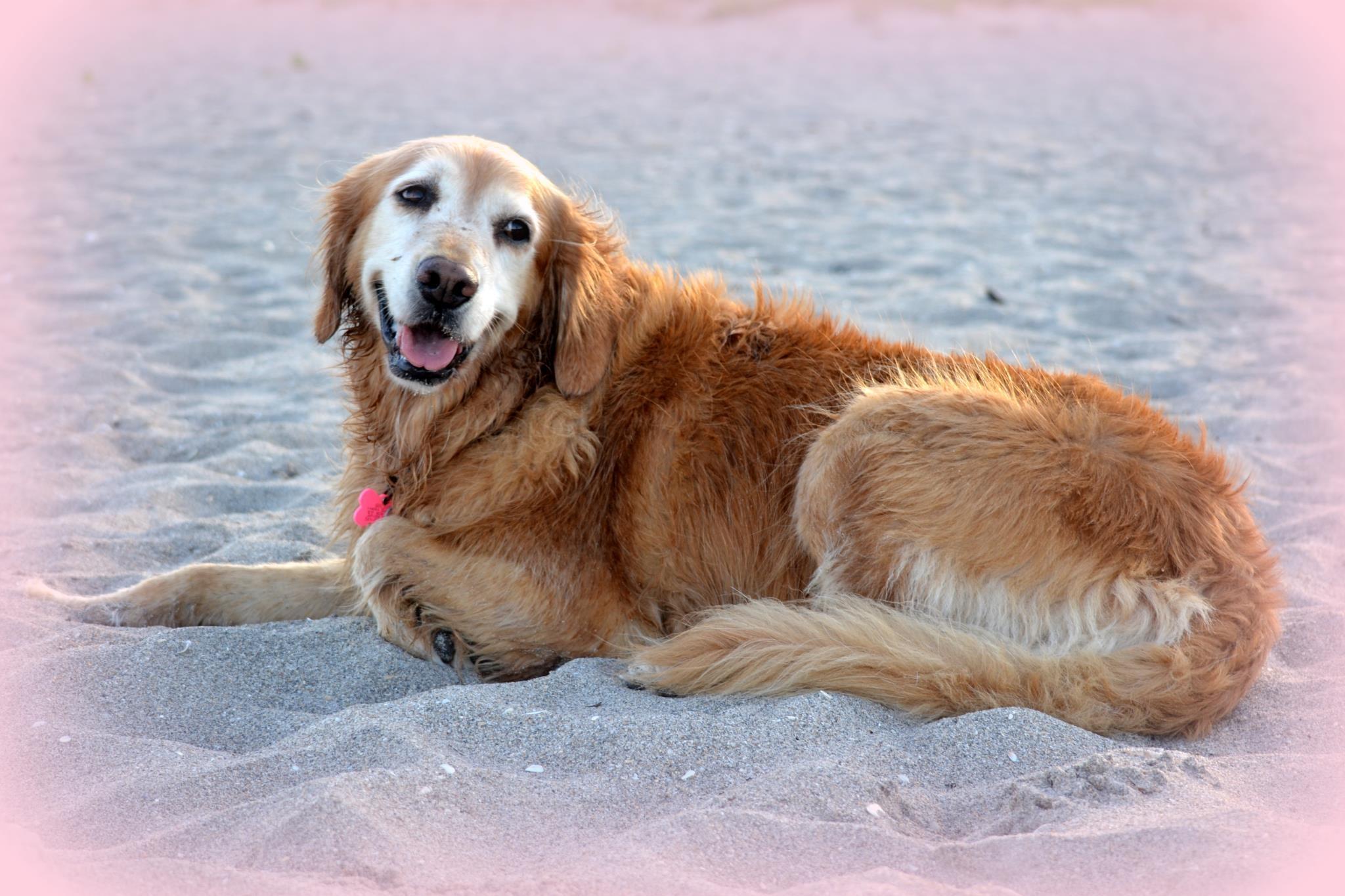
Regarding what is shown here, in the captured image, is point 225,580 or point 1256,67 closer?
point 225,580

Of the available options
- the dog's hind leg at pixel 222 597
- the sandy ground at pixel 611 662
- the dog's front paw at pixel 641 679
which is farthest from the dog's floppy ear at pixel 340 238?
the dog's front paw at pixel 641 679

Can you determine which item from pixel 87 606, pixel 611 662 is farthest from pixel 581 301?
pixel 87 606

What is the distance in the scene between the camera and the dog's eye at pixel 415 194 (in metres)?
3.56

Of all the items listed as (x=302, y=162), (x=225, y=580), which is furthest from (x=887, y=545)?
(x=302, y=162)

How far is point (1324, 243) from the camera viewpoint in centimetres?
827

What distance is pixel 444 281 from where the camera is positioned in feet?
10.9

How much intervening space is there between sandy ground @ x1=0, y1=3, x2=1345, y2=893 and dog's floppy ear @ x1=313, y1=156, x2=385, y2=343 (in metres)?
0.90

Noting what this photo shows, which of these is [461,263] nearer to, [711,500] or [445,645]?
[711,500]

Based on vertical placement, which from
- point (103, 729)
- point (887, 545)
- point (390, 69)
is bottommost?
point (103, 729)

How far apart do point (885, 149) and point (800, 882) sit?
9.71 meters

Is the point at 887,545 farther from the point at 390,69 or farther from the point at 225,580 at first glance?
the point at 390,69

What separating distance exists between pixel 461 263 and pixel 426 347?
0.28 meters

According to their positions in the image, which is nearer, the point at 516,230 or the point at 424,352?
the point at 424,352

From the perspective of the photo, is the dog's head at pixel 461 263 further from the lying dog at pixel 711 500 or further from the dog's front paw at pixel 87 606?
the dog's front paw at pixel 87 606
